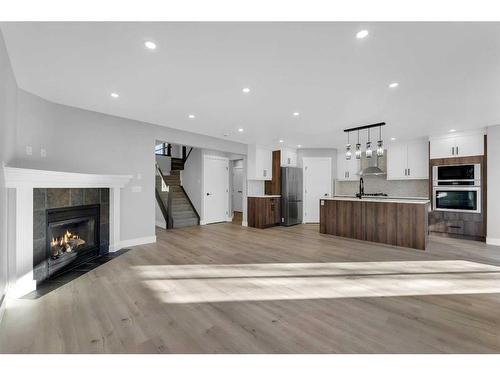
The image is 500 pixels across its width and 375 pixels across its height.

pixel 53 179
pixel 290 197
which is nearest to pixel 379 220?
pixel 290 197

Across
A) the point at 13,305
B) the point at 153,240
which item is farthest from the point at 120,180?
the point at 13,305

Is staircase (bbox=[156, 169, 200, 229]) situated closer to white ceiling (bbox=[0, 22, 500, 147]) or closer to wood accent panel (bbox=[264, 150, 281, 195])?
wood accent panel (bbox=[264, 150, 281, 195])

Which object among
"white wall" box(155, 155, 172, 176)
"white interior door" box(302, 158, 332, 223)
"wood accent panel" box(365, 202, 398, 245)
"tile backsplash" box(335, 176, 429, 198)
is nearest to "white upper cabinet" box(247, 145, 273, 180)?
"white interior door" box(302, 158, 332, 223)

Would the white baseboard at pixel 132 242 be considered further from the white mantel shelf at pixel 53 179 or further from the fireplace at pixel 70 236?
the white mantel shelf at pixel 53 179

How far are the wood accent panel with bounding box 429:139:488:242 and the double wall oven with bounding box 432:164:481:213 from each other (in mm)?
75

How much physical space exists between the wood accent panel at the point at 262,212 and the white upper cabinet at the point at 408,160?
341cm

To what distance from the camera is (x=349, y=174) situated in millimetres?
7430

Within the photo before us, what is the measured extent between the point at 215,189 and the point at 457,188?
6302mm

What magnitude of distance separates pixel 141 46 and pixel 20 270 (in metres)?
2.72

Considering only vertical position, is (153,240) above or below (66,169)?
below

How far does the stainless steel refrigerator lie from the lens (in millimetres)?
6957

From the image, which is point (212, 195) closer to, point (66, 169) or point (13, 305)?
point (66, 169)

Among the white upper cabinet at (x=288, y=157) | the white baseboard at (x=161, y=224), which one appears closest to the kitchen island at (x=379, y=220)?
the white upper cabinet at (x=288, y=157)
